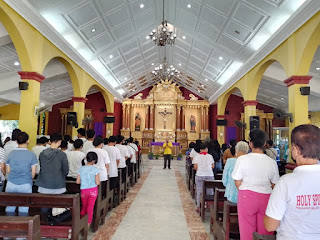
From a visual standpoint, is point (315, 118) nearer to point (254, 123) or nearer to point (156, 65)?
point (254, 123)

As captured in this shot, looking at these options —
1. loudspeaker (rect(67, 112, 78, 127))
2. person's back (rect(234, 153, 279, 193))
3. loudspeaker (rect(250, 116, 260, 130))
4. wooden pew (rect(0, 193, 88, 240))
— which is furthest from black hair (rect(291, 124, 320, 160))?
loudspeaker (rect(67, 112, 78, 127))

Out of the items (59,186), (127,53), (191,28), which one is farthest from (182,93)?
(59,186)

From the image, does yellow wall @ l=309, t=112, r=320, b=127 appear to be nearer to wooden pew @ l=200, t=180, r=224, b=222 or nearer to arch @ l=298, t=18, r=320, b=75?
arch @ l=298, t=18, r=320, b=75

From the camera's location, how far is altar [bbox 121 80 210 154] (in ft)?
63.0

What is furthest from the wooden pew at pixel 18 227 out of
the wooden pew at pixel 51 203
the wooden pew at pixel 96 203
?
the wooden pew at pixel 96 203

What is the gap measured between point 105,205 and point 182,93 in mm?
16699

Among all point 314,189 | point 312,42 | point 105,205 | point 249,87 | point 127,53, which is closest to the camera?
point 314,189

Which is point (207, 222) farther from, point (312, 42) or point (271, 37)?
point (271, 37)

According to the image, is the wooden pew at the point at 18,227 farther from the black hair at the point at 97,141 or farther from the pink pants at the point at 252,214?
the black hair at the point at 97,141

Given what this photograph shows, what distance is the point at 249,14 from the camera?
7453mm

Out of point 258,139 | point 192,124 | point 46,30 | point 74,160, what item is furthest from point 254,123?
point 192,124

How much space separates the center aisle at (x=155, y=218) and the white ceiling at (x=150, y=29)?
17.4ft

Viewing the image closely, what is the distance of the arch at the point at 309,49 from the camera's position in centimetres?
546

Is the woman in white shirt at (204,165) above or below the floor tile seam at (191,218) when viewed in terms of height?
above
